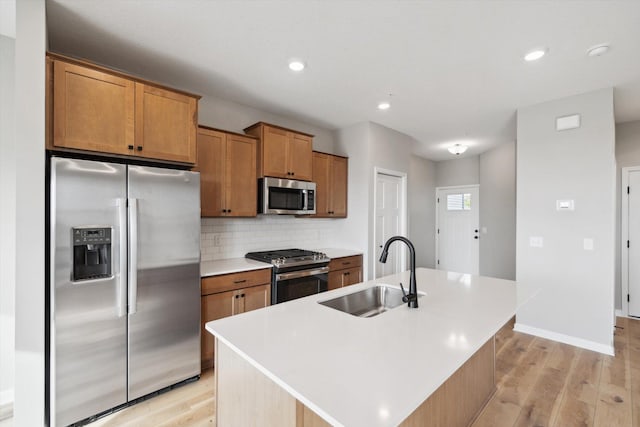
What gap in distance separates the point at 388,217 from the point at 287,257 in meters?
1.93

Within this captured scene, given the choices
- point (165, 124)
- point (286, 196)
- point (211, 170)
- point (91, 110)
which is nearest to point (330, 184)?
point (286, 196)

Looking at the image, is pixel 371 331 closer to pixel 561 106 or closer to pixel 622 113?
pixel 561 106

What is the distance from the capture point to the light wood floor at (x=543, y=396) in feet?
6.59

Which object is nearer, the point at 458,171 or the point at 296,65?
the point at 296,65

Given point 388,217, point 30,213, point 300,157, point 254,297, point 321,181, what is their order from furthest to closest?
point 388,217 → point 321,181 → point 300,157 → point 254,297 → point 30,213

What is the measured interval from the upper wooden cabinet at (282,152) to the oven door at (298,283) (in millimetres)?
1152

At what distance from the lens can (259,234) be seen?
3.71m

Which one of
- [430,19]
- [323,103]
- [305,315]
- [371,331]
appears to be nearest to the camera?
[371,331]

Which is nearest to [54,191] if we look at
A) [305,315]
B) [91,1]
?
[91,1]

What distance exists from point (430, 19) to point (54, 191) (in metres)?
2.64

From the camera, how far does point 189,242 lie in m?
2.37

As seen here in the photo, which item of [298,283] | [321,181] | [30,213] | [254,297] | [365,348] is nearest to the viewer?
[365,348]

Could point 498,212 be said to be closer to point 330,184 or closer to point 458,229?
point 458,229

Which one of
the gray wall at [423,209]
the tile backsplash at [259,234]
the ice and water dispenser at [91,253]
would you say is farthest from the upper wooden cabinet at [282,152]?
the gray wall at [423,209]
